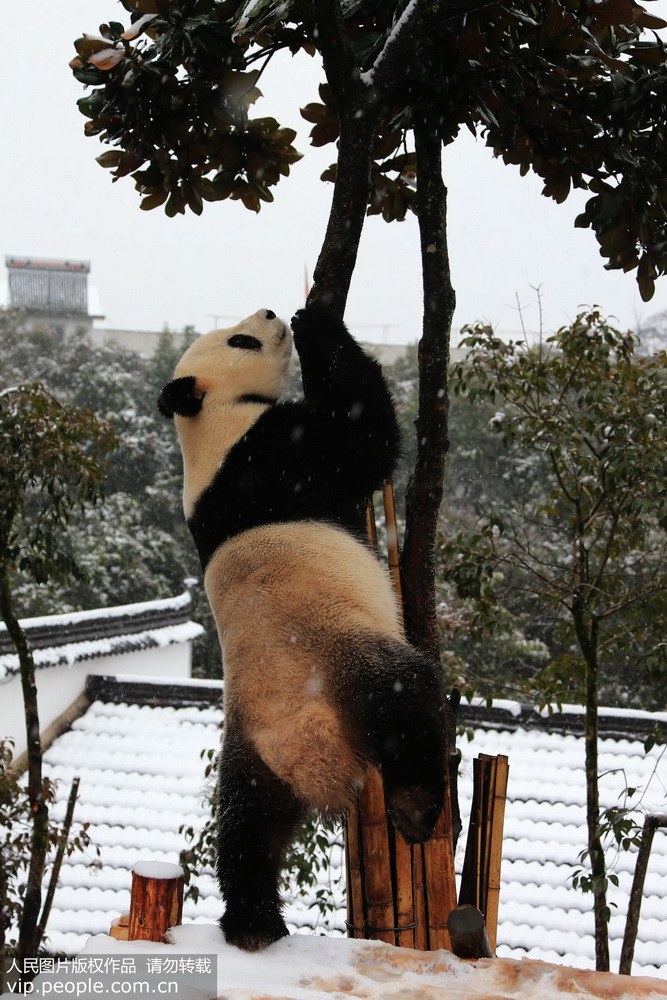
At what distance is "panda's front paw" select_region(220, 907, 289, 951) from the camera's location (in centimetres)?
173

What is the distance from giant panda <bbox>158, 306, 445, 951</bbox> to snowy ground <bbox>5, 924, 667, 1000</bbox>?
115 millimetres

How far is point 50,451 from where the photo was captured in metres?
3.24

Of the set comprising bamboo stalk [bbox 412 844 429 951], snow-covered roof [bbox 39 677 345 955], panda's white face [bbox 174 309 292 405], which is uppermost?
Answer: panda's white face [bbox 174 309 292 405]

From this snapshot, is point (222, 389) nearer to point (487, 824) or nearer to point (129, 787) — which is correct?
point (487, 824)

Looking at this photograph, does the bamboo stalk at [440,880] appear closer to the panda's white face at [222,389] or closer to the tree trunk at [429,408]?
the tree trunk at [429,408]

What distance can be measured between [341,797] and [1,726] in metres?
4.26

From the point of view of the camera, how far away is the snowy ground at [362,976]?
4.84 feet

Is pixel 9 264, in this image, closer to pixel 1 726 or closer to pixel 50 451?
pixel 1 726

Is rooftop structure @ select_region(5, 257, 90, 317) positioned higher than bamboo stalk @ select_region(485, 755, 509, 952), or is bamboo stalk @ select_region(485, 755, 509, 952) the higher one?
rooftop structure @ select_region(5, 257, 90, 317)

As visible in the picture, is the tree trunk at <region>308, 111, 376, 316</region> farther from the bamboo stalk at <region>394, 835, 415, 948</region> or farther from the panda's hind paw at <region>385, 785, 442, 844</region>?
the bamboo stalk at <region>394, 835, 415, 948</region>

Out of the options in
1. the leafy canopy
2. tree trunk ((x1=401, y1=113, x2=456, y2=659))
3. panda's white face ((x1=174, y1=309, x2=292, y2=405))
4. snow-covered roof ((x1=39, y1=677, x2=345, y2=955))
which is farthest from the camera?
snow-covered roof ((x1=39, y1=677, x2=345, y2=955))

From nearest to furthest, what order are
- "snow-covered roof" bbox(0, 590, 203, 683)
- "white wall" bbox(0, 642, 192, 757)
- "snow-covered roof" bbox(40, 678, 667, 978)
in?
"snow-covered roof" bbox(40, 678, 667, 978) < "white wall" bbox(0, 642, 192, 757) < "snow-covered roof" bbox(0, 590, 203, 683)

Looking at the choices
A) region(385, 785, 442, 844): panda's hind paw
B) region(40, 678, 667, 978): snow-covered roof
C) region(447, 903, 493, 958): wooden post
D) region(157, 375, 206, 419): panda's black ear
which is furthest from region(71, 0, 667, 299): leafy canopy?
region(40, 678, 667, 978): snow-covered roof

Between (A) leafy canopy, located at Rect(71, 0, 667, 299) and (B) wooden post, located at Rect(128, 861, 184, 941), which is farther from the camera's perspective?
(A) leafy canopy, located at Rect(71, 0, 667, 299)
